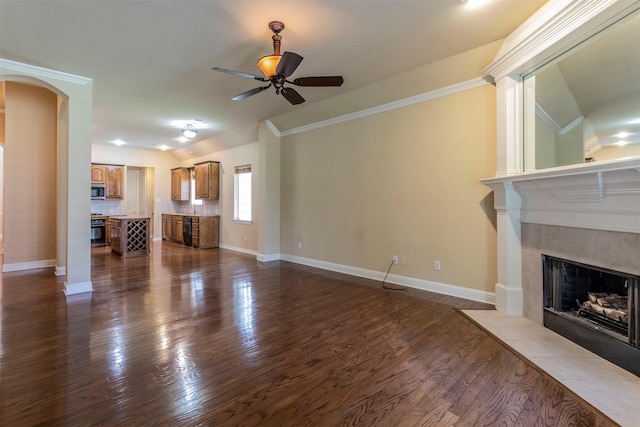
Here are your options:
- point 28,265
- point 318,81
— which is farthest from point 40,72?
point 28,265

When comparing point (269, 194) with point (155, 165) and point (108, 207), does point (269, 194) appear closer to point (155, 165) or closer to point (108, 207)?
point (155, 165)

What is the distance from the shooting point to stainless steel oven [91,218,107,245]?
8350 mm

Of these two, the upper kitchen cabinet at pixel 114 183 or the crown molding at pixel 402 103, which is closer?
the crown molding at pixel 402 103

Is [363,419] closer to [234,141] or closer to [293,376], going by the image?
[293,376]

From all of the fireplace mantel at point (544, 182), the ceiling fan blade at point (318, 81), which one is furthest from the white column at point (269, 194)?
the fireplace mantel at point (544, 182)

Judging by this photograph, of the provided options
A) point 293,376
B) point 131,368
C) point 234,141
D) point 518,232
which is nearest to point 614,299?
point 518,232

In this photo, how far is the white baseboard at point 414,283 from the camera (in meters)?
3.68

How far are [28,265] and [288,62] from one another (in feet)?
20.1

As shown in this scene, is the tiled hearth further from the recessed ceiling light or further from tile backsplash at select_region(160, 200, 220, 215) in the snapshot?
tile backsplash at select_region(160, 200, 220, 215)

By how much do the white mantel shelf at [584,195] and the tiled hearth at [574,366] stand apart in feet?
3.32

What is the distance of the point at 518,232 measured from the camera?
3186 millimetres

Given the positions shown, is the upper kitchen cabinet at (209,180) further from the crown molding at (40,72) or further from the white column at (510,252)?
the white column at (510,252)

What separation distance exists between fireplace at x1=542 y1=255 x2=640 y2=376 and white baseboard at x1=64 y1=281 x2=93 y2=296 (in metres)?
5.48

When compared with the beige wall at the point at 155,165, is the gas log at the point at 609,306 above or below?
below
